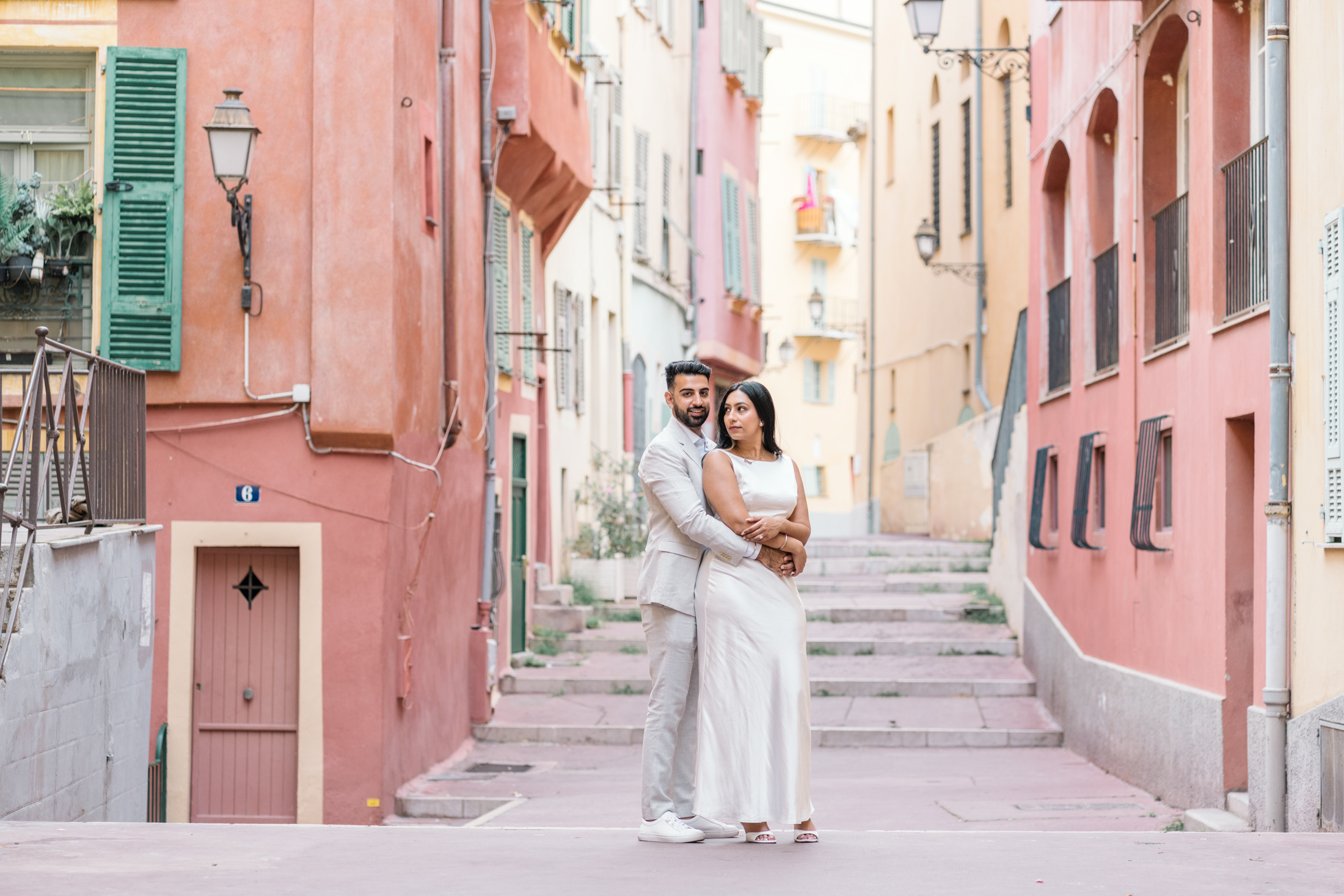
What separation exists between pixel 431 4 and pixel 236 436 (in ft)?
13.0

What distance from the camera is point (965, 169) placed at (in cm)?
3002

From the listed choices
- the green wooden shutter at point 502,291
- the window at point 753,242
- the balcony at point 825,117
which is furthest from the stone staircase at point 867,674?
the balcony at point 825,117

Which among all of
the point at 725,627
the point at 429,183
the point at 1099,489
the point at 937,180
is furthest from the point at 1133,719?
the point at 937,180

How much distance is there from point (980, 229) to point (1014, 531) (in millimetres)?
9900

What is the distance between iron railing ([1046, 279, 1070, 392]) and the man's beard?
10316 millimetres

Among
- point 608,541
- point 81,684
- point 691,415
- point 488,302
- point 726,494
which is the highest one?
point 488,302

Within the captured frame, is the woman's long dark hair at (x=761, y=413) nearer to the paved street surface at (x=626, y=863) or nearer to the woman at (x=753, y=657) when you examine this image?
the woman at (x=753, y=657)

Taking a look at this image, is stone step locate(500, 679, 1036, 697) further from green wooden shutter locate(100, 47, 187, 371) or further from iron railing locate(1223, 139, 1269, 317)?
iron railing locate(1223, 139, 1269, 317)

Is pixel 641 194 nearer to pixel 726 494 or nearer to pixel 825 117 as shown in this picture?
pixel 726 494

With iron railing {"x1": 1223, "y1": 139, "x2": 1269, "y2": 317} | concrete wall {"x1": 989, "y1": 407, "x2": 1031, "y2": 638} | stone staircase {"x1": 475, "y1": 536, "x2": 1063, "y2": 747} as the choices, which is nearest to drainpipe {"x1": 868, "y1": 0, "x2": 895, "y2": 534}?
stone staircase {"x1": 475, "y1": 536, "x2": 1063, "y2": 747}

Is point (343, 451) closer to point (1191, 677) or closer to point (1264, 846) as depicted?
point (1191, 677)

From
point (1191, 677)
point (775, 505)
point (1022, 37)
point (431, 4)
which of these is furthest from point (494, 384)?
point (1022, 37)

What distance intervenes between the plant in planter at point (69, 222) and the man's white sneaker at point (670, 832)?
805 cm

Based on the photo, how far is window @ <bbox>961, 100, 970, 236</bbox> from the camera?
1174 inches
